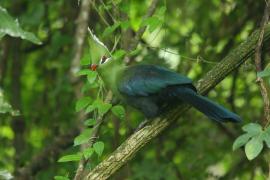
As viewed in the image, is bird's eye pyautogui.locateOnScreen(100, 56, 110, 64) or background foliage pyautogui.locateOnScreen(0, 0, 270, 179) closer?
bird's eye pyautogui.locateOnScreen(100, 56, 110, 64)

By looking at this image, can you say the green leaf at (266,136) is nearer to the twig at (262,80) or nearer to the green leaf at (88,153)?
the twig at (262,80)

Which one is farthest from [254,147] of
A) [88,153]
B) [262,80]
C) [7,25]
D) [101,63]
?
[7,25]

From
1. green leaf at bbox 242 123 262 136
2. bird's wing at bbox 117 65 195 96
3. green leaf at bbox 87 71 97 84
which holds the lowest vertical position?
bird's wing at bbox 117 65 195 96

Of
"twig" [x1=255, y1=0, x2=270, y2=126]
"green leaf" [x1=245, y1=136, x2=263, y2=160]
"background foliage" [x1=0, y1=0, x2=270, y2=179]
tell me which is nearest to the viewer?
"green leaf" [x1=245, y1=136, x2=263, y2=160]

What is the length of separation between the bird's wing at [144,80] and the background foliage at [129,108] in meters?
0.68

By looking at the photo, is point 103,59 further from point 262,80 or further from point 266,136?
point 266,136

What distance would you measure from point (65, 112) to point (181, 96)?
204 cm

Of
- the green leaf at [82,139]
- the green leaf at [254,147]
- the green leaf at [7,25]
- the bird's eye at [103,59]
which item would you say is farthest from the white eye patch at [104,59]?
the green leaf at [7,25]

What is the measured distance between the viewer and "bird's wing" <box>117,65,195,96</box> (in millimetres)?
2682

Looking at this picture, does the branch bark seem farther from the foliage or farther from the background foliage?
the background foliage

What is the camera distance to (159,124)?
2617 millimetres

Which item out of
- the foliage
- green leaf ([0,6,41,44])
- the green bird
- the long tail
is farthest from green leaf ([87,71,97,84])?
green leaf ([0,6,41,44])

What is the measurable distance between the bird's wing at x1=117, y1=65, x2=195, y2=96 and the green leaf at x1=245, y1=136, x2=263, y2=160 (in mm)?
506

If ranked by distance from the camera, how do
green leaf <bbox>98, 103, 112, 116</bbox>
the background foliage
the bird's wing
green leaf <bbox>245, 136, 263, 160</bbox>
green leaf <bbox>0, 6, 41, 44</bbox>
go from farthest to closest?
the background foliage → the bird's wing → green leaf <bbox>98, 103, 112, 116</bbox> → green leaf <bbox>245, 136, 263, 160</bbox> → green leaf <bbox>0, 6, 41, 44</bbox>
